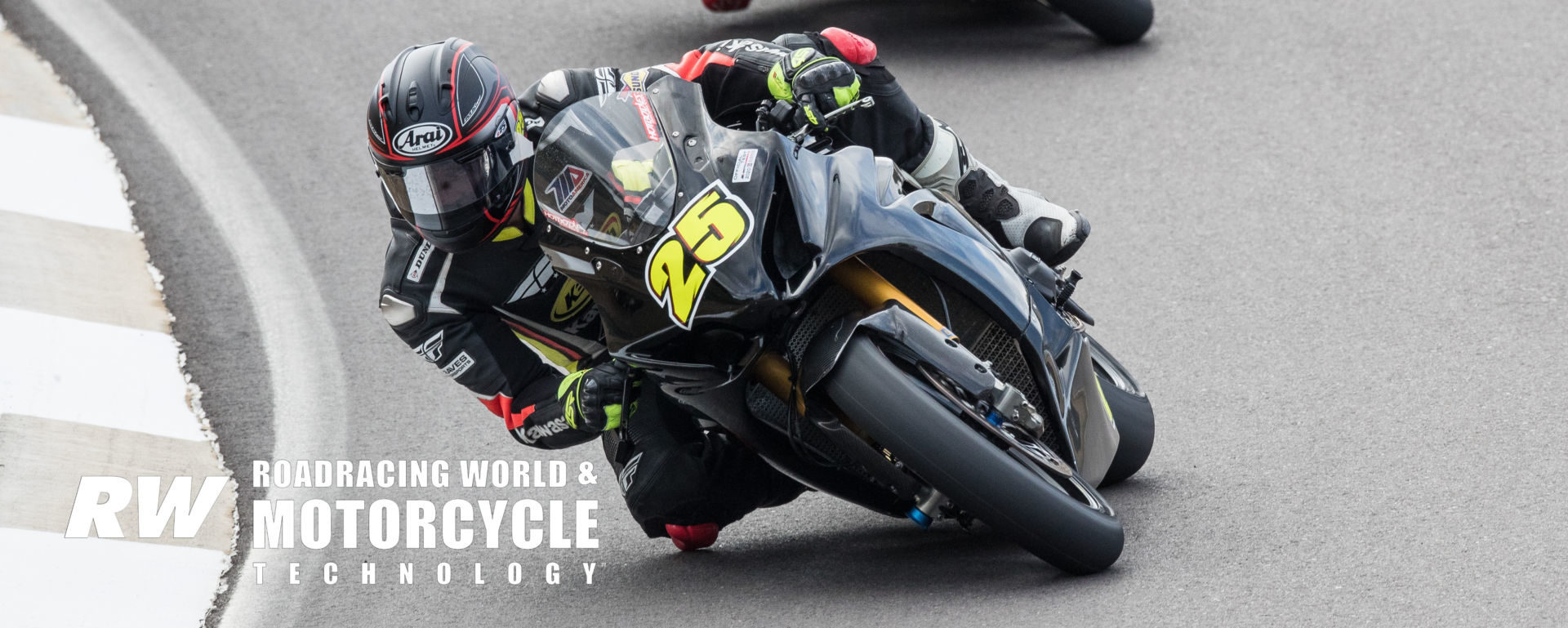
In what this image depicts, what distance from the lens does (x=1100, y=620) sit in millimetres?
3557

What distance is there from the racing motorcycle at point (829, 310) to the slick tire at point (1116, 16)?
14.5 feet

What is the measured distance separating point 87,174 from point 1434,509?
640cm

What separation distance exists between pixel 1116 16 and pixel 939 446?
521cm

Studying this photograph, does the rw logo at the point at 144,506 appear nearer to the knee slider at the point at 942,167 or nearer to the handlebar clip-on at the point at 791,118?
the handlebar clip-on at the point at 791,118

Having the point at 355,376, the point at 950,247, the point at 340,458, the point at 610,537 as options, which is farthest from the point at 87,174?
the point at 950,247

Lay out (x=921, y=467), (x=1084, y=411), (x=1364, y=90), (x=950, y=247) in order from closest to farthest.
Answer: (x=921, y=467), (x=950, y=247), (x=1084, y=411), (x=1364, y=90)

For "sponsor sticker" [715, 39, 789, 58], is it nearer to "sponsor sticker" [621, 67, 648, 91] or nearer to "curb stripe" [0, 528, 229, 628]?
"sponsor sticker" [621, 67, 648, 91]

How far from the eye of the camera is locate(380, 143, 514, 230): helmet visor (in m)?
4.10

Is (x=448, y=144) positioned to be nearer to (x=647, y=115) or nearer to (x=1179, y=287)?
(x=647, y=115)

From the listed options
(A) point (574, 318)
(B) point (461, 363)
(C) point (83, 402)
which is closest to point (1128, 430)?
(A) point (574, 318)

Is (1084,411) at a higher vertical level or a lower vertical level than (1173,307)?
higher

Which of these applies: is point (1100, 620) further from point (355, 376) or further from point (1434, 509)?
point (355, 376)

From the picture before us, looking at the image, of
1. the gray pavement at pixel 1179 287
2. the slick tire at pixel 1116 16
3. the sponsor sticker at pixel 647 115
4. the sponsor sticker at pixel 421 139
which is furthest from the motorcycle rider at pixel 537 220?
the slick tire at pixel 1116 16

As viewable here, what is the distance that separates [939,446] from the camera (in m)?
3.41
